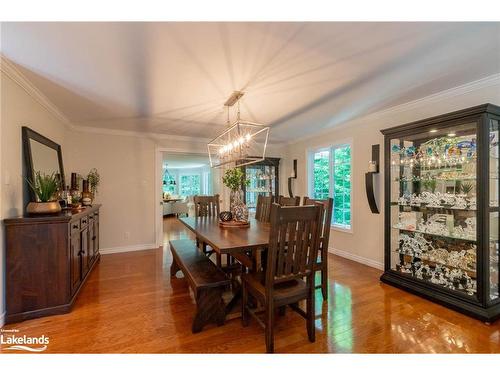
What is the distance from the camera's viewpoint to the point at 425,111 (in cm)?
302

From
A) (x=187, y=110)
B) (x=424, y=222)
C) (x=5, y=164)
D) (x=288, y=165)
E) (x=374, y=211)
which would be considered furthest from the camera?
(x=288, y=165)

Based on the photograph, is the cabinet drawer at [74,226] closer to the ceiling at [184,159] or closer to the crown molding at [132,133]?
the crown molding at [132,133]

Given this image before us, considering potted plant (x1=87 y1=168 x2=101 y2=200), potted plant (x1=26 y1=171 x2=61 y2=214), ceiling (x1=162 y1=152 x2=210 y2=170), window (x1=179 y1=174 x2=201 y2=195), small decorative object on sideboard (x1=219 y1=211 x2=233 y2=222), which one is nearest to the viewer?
potted plant (x1=26 y1=171 x2=61 y2=214)

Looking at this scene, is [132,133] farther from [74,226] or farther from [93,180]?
[74,226]

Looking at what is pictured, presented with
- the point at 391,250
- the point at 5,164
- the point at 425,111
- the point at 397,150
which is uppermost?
the point at 425,111

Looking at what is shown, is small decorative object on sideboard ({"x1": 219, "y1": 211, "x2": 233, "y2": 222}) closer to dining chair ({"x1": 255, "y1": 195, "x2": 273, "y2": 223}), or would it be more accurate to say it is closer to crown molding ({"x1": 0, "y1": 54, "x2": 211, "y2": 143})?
dining chair ({"x1": 255, "y1": 195, "x2": 273, "y2": 223})

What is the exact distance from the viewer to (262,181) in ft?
19.1

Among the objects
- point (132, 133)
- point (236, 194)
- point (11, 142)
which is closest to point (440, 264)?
point (236, 194)

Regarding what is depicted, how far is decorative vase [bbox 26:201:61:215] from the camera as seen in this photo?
7.65ft

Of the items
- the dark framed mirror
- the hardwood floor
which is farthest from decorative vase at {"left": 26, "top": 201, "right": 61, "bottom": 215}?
the hardwood floor

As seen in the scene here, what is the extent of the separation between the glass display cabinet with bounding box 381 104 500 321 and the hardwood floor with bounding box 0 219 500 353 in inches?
10.0
